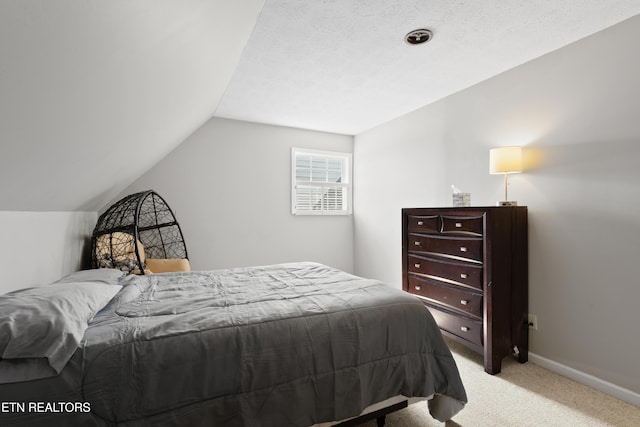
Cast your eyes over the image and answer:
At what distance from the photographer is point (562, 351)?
2336 mm

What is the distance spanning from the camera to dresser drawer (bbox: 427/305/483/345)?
240 centimetres

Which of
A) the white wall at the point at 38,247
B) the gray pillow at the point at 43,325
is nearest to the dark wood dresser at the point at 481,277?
the gray pillow at the point at 43,325

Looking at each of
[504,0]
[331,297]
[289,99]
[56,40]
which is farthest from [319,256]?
[56,40]

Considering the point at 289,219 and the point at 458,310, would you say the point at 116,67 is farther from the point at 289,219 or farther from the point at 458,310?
the point at 289,219

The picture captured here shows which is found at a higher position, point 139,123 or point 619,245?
point 139,123

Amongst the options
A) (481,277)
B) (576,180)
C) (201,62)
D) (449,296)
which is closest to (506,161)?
(576,180)

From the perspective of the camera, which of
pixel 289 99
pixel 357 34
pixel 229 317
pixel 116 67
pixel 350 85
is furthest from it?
pixel 289 99

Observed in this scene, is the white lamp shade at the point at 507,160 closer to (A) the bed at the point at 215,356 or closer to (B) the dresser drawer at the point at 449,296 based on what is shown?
(B) the dresser drawer at the point at 449,296

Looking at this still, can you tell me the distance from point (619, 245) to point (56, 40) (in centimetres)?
302

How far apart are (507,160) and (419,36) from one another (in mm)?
1207

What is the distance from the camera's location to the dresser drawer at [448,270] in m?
2.43

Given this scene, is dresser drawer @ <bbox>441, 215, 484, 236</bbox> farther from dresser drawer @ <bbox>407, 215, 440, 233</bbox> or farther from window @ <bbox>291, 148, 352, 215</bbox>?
window @ <bbox>291, 148, 352, 215</bbox>

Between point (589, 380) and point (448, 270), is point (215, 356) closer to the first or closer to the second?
point (448, 270)

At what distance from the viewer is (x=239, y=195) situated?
4.12 meters
